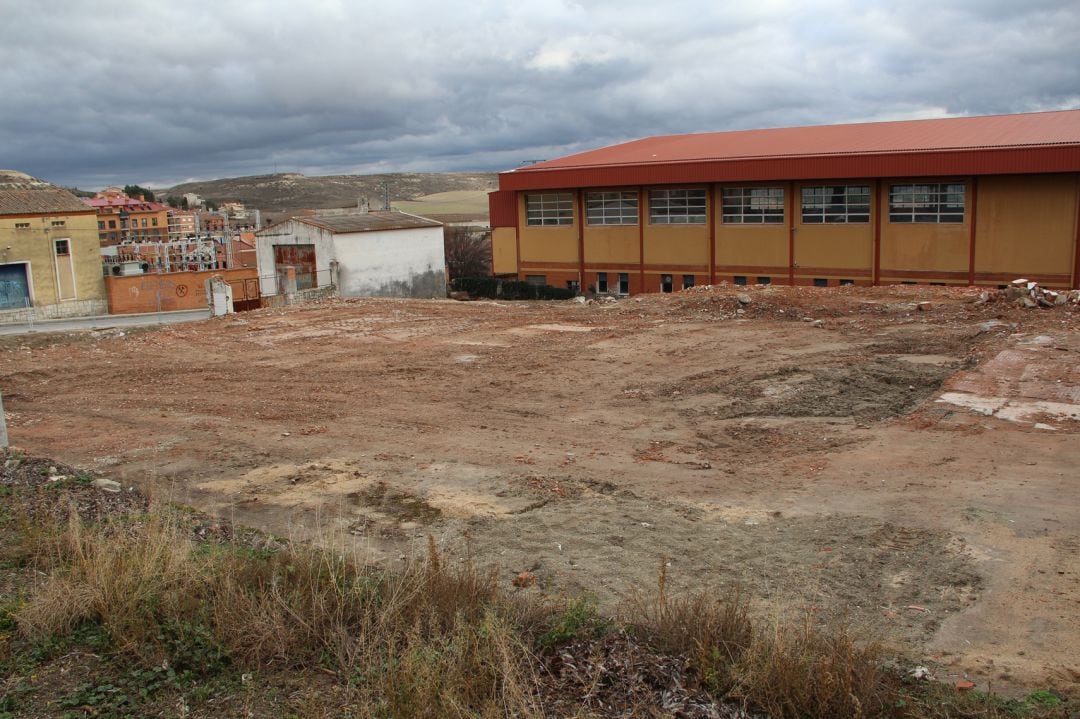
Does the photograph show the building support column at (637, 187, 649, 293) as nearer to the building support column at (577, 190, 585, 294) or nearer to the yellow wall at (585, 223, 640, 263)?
the yellow wall at (585, 223, 640, 263)

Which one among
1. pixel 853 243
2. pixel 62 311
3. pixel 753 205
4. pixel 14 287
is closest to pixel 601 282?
pixel 753 205

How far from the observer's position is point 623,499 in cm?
1028

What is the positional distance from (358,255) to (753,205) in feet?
64.4

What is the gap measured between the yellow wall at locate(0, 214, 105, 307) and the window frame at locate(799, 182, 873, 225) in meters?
36.8

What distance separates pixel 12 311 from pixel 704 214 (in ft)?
106

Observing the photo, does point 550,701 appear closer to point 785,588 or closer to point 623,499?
point 785,588

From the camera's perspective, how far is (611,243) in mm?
47406

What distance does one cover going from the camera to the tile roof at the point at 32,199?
4734 centimetres

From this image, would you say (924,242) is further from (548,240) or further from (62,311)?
(62,311)

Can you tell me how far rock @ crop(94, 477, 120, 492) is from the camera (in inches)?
400

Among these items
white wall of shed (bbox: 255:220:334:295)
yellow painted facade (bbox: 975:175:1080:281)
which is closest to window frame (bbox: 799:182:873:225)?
yellow painted facade (bbox: 975:175:1080:281)

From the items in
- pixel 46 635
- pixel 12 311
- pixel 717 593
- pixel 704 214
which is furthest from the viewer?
pixel 704 214

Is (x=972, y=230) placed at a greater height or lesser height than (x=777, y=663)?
greater

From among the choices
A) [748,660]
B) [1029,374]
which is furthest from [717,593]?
[1029,374]
